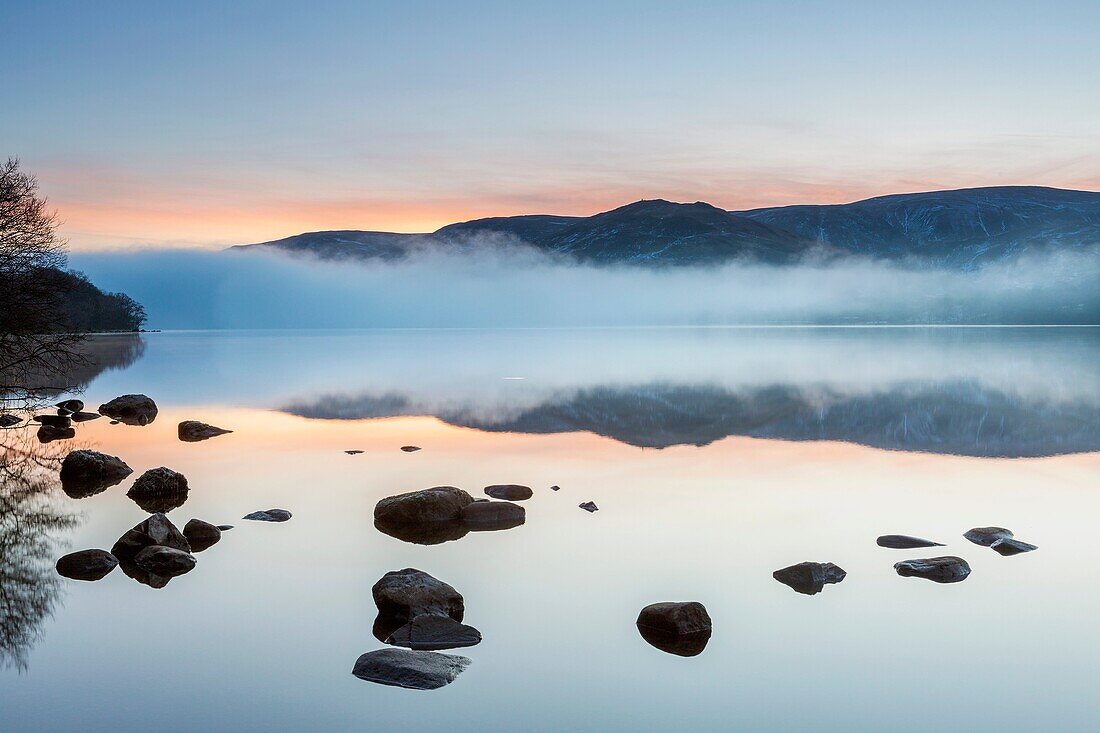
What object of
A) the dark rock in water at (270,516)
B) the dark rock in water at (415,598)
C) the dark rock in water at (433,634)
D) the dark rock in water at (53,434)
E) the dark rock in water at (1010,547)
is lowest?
the dark rock in water at (53,434)

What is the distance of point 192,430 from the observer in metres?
34.9

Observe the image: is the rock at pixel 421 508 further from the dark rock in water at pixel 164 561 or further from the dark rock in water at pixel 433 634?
the dark rock in water at pixel 433 634

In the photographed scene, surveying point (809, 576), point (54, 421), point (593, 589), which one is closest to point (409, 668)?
point (593, 589)

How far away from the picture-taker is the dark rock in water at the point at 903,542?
17.1 meters

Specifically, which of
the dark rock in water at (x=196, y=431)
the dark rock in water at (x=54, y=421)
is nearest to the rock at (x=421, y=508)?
the dark rock in water at (x=196, y=431)

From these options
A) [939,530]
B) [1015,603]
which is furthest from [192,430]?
[1015,603]

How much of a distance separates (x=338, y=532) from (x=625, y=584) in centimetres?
687

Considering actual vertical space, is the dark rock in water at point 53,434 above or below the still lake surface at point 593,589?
below

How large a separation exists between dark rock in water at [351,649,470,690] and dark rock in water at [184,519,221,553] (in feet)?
23.6

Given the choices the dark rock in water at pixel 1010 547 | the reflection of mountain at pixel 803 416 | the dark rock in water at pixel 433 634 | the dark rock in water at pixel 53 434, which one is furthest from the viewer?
the reflection of mountain at pixel 803 416

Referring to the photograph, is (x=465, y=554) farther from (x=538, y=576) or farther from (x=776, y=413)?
(x=776, y=413)

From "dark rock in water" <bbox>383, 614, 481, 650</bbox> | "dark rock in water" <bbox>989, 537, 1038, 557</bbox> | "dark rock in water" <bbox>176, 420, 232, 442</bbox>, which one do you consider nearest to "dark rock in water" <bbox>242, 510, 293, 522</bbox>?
"dark rock in water" <bbox>383, 614, 481, 650</bbox>

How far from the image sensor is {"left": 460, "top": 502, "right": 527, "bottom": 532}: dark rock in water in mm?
18797

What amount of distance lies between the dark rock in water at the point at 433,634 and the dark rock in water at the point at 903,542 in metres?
9.15
